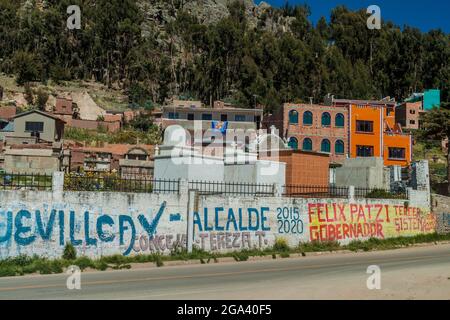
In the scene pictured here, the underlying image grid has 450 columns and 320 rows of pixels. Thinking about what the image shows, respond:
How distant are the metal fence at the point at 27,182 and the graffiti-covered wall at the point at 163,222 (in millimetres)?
529

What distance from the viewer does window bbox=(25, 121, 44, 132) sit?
7306cm

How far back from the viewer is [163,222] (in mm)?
22000

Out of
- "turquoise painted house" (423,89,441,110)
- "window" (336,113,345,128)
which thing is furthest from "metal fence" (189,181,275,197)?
"turquoise painted house" (423,89,441,110)

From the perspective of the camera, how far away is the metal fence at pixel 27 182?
19219 mm

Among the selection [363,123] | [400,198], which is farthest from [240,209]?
[363,123]

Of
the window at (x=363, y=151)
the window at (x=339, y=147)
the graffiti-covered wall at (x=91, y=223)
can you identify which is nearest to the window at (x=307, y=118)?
the window at (x=339, y=147)

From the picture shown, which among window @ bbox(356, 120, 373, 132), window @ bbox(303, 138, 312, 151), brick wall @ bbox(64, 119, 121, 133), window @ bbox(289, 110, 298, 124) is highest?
brick wall @ bbox(64, 119, 121, 133)

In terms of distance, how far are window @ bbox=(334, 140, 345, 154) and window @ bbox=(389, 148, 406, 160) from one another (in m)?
5.64

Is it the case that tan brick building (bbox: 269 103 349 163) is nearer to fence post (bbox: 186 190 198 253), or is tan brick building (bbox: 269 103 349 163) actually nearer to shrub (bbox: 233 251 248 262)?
shrub (bbox: 233 251 248 262)

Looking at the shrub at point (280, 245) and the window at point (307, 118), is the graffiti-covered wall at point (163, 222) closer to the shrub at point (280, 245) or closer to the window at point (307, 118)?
the shrub at point (280, 245)

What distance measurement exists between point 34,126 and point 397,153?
146ft

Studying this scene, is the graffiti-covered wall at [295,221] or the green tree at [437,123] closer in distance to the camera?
the graffiti-covered wall at [295,221]

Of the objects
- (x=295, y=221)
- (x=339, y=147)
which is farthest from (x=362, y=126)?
(x=295, y=221)

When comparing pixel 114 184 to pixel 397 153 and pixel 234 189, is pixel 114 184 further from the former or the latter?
pixel 397 153
